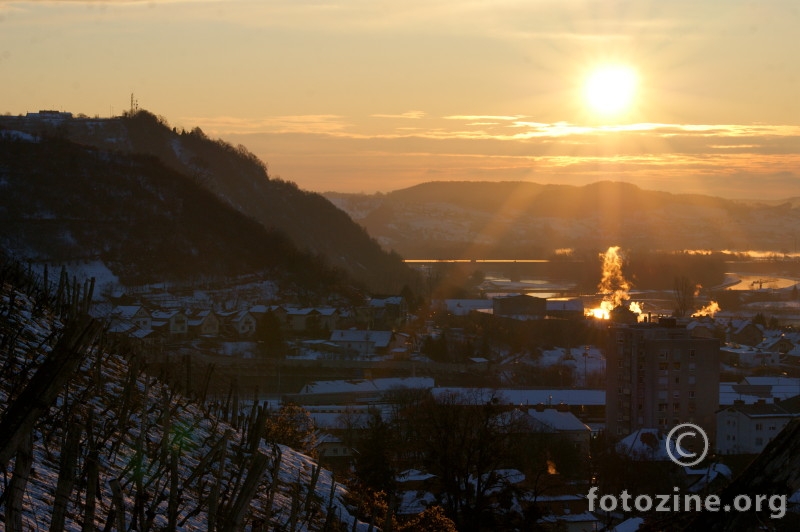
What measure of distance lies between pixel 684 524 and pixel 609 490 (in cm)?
906

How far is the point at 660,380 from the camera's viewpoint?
19797mm

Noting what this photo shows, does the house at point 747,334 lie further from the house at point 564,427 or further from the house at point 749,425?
the house at point 564,427

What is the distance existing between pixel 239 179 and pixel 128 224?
66.8ft

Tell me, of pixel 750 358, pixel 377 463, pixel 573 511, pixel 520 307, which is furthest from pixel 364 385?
pixel 520 307

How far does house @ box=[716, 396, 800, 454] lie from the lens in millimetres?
17672

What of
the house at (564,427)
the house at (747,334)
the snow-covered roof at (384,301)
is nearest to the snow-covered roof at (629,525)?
the house at (564,427)

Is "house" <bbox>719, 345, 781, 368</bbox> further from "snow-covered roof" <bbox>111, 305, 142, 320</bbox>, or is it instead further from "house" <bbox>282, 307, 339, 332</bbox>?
"snow-covered roof" <bbox>111, 305, 142, 320</bbox>

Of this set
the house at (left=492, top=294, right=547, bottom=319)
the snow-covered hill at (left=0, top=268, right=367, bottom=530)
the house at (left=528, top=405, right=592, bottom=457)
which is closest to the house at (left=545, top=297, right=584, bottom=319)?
the house at (left=492, top=294, right=547, bottom=319)

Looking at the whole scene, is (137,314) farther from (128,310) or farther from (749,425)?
(749,425)

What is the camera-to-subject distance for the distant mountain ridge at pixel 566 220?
424 ft

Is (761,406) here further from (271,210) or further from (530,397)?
(271,210)

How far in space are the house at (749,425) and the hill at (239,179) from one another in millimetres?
32766

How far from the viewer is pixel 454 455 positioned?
8.20 metres

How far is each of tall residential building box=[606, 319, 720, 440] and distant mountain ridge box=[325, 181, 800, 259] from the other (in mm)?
89951
